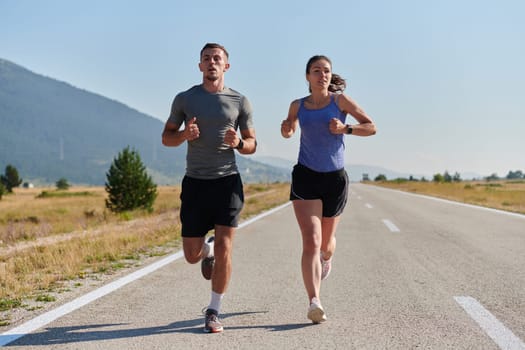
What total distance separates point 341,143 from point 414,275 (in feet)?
8.48

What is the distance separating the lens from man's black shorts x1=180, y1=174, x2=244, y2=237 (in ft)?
13.9

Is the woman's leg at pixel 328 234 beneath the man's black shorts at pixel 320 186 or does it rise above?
beneath

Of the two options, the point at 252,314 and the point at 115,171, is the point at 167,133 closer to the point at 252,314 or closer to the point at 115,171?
the point at 252,314

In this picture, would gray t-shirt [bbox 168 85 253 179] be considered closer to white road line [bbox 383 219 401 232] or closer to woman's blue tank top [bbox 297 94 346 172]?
woman's blue tank top [bbox 297 94 346 172]

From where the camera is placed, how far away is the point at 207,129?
13.8 feet

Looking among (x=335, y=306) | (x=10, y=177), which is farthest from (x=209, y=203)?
(x=10, y=177)

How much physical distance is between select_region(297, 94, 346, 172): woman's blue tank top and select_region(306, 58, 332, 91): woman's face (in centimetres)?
13

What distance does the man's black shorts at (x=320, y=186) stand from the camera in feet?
14.5

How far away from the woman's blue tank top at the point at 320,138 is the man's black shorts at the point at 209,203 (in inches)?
25.0

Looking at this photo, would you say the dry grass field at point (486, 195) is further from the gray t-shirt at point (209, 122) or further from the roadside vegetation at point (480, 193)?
the gray t-shirt at point (209, 122)

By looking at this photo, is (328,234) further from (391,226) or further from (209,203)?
(391,226)

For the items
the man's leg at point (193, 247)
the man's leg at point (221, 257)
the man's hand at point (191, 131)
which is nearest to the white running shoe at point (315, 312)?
the man's leg at point (221, 257)

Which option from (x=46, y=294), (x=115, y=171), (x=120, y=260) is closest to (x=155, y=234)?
(x=120, y=260)

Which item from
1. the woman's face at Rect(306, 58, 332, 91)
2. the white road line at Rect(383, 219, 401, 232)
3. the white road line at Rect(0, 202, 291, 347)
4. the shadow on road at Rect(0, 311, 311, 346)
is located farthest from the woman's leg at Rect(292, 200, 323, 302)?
the white road line at Rect(383, 219, 401, 232)
